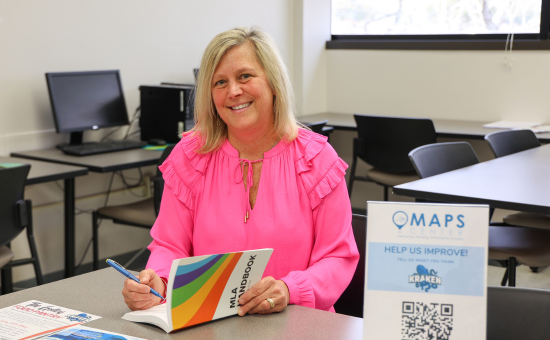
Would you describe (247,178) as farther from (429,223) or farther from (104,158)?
(104,158)

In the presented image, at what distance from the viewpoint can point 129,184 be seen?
3768mm

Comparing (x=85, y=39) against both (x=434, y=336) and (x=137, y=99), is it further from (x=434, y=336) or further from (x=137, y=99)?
(x=434, y=336)

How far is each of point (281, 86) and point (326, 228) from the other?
1.30 feet

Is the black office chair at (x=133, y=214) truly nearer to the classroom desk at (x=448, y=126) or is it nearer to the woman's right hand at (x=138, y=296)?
the classroom desk at (x=448, y=126)

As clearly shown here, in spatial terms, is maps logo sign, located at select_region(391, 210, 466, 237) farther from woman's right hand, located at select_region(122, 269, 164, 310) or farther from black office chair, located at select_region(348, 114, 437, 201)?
black office chair, located at select_region(348, 114, 437, 201)

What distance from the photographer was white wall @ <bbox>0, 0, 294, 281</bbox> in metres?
3.10

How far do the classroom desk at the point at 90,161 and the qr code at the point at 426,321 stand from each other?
7.34 ft

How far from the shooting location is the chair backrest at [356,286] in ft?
4.84

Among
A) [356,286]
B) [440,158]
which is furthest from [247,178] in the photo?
[440,158]

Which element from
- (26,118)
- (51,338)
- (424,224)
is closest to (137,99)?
(26,118)

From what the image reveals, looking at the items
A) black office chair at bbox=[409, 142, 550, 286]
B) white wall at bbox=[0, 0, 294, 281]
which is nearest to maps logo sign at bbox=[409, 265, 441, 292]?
black office chair at bbox=[409, 142, 550, 286]

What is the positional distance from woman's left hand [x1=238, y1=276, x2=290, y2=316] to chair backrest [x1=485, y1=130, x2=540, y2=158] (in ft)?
6.49

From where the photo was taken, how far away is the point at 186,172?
154 cm

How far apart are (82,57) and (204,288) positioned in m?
2.66
